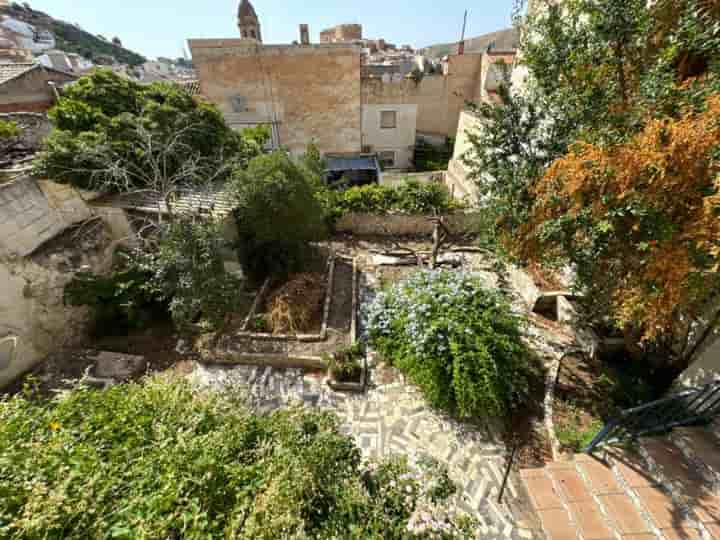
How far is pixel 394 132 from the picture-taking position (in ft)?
62.7

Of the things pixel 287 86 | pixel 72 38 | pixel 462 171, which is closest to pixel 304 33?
pixel 287 86

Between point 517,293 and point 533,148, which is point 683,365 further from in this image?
point 533,148

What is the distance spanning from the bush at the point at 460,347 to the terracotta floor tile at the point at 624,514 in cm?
167

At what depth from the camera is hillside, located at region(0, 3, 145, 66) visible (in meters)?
53.7

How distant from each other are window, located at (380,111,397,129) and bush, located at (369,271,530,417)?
15063 mm

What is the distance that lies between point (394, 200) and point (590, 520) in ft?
34.0

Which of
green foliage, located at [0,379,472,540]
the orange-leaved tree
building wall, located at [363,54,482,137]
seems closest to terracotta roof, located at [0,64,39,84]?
green foliage, located at [0,379,472,540]

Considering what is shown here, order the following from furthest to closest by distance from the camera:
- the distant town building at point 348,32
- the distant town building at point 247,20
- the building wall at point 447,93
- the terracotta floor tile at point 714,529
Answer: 1. the distant town building at point 348,32
2. the distant town building at point 247,20
3. the building wall at point 447,93
4. the terracotta floor tile at point 714,529

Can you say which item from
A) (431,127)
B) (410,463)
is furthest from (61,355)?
(431,127)

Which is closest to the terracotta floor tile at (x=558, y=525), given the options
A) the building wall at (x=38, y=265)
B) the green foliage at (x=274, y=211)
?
the green foliage at (x=274, y=211)

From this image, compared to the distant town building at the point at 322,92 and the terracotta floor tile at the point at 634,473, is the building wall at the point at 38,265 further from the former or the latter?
the distant town building at the point at 322,92

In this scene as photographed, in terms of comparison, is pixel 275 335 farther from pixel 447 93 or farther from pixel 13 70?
pixel 447 93

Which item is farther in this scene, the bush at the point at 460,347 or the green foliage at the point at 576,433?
the bush at the point at 460,347

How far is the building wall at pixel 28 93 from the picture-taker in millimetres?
12609
